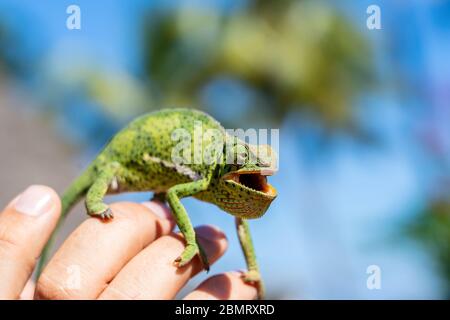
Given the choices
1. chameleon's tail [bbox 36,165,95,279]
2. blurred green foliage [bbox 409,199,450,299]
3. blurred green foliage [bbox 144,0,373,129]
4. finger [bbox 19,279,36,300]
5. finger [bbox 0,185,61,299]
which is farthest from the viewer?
blurred green foliage [bbox 144,0,373,129]

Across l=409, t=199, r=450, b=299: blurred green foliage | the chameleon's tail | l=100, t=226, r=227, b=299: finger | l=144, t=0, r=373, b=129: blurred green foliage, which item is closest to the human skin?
l=100, t=226, r=227, b=299: finger

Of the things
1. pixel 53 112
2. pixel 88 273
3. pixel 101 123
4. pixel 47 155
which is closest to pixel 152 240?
pixel 88 273

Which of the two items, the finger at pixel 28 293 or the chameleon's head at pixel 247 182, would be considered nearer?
the chameleon's head at pixel 247 182

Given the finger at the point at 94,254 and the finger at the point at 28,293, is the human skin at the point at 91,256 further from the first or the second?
the finger at the point at 28,293

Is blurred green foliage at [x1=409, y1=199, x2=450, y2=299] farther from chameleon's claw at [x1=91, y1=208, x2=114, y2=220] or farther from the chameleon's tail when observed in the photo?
chameleon's claw at [x1=91, y1=208, x2=114, y2=220]

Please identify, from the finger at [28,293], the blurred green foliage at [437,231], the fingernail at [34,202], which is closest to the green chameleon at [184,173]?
the fingernail at [34,202]

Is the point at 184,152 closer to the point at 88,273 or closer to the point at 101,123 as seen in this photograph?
the point at 88,273

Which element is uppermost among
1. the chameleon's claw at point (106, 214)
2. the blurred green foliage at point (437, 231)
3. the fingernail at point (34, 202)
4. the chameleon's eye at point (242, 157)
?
the chameleon's eye at point (242, 157)
